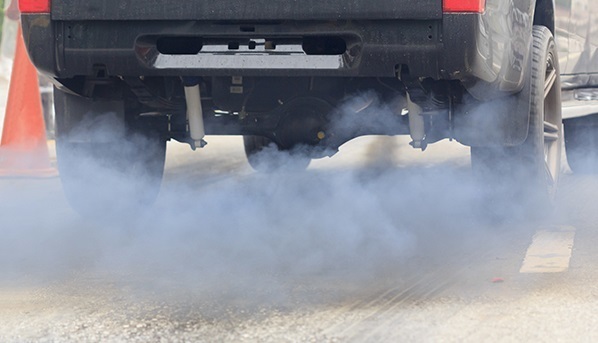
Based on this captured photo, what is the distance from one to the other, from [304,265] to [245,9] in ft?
3.27

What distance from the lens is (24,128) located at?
7930 mm

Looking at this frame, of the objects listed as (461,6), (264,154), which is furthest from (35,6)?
(264,154)

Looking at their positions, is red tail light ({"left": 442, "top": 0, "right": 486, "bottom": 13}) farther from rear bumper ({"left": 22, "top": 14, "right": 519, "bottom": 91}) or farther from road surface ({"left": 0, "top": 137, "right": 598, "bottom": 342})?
road surface ({"left": 0, "top": 137, "right": 598, "bottom": 342})

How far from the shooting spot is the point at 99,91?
5.29m

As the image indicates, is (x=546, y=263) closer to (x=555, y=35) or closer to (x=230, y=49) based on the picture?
(x=230, y=49)

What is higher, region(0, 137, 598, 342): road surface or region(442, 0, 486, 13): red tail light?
region(442, 0, 486, 13): red tail light

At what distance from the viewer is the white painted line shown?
4.63 meters

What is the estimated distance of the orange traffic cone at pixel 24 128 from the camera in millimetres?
7840

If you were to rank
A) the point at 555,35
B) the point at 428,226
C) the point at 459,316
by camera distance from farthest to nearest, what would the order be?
the point at 555,35 < the point at 428,226 < the point at 459,316

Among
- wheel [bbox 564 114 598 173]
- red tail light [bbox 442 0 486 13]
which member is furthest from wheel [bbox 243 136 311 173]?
red tail light [bbox 442 0 486 13]

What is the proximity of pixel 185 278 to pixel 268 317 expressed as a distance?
0.73 meters

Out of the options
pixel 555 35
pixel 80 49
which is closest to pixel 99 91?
pixel 80 49

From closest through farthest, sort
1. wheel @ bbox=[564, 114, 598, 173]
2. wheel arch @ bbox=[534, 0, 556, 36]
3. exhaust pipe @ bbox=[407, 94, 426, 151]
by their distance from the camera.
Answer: exhaust pipe @ bbox=[407, 94, 426, 151]
wheel arch @ bbox=[534, 0, 556, 36]
wheel @ bbox=[564, 114, 598, 173]

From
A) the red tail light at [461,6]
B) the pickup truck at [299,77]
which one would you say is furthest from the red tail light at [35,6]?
the red tail light at [461,6]
